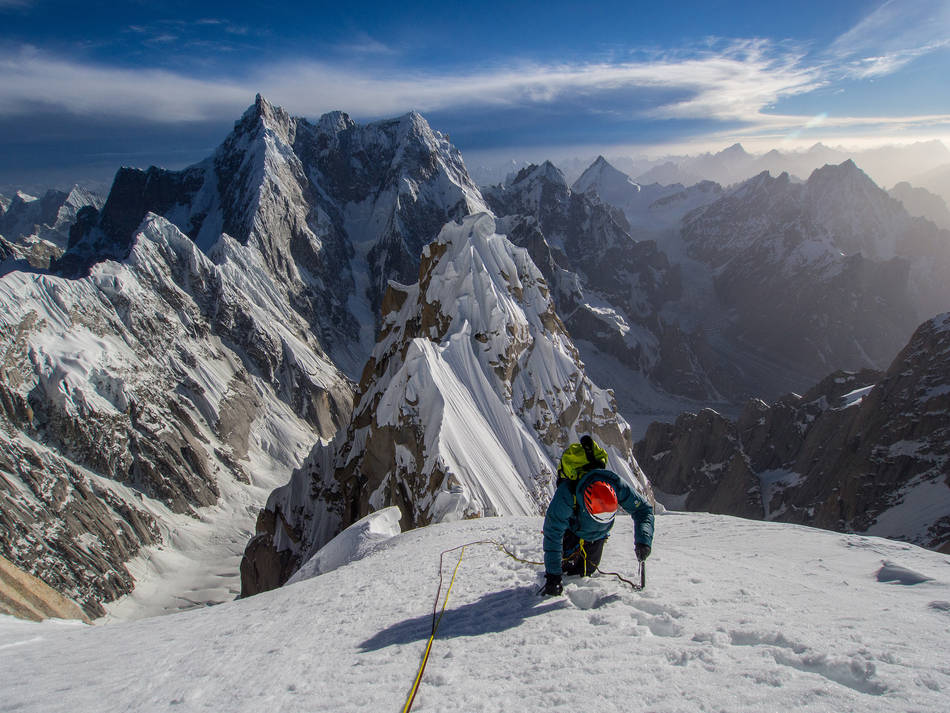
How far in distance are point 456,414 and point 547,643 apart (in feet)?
95.7

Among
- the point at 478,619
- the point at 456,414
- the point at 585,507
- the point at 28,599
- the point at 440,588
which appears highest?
the point at 585,507

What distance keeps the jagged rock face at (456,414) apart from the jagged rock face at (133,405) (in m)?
47.6

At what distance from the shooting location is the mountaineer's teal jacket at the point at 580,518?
7.73 metres

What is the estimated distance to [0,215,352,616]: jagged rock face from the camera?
77.0 metres

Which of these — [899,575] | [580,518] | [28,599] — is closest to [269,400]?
[28,599]

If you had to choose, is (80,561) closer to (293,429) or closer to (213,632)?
(293,429)

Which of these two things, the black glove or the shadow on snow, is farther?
the black glove

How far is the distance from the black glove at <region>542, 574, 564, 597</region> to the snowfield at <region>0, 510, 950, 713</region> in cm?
16

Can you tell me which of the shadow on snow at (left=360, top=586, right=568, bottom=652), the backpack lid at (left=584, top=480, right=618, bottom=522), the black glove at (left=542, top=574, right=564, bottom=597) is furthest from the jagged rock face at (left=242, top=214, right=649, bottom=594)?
the backpack lid at (left=584, top=480, right=618, bottom=522)

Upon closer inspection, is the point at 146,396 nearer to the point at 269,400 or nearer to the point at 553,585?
the point at 269,400

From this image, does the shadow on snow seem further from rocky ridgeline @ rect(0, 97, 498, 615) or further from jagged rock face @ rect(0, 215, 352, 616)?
rocky ridgeline @ rect(0, 97, 498, 615)

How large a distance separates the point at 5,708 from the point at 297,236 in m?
194

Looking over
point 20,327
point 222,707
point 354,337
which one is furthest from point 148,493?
point 222,707

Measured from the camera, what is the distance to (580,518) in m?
7.87
